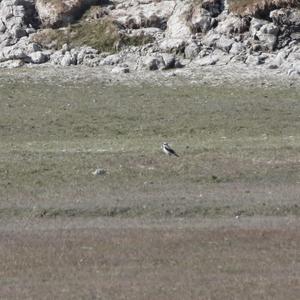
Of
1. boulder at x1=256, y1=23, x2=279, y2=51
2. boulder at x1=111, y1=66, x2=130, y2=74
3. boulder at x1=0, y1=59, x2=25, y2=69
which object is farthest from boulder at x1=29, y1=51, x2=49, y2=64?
boulder at x1=256, y1=23, x2=279, y2=51

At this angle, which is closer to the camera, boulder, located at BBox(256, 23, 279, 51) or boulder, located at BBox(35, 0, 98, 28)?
boulder, located at BBox(256, 23, 279, 51)

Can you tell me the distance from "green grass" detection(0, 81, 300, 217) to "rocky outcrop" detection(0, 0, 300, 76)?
405 cm

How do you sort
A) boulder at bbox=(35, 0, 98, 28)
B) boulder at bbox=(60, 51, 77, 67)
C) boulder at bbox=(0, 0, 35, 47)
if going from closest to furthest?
boulder at bbox=(60, 51, 77, 67), boulder at bbox=(0, 0, 35, 47), boulder at bbox=(35, 0, 98, 28)

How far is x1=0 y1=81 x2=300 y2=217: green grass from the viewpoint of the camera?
61.2 feet

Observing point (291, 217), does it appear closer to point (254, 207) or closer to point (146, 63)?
point (254, 207)

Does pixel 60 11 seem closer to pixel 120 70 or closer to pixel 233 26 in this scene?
pixel 120 70

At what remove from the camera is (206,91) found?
119 ft

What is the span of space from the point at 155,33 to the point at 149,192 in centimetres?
2464

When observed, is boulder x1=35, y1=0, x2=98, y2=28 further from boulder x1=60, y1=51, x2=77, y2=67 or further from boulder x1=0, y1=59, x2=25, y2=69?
boulder x1=60, y1=51, x2=77, y2=67

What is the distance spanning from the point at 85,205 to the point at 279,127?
13110 millimetres

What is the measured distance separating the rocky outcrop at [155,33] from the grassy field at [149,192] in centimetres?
511

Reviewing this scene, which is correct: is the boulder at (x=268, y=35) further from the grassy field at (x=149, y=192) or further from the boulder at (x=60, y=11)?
the boulder at (x=60, y=11)

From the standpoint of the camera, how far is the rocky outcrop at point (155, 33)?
40.8 meters

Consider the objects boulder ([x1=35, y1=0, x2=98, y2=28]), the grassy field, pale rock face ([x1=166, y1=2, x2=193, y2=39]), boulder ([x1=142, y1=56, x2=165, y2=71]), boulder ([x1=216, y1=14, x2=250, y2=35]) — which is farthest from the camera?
boulder ([x1=35, y1=0, x2=98, y2=28])
